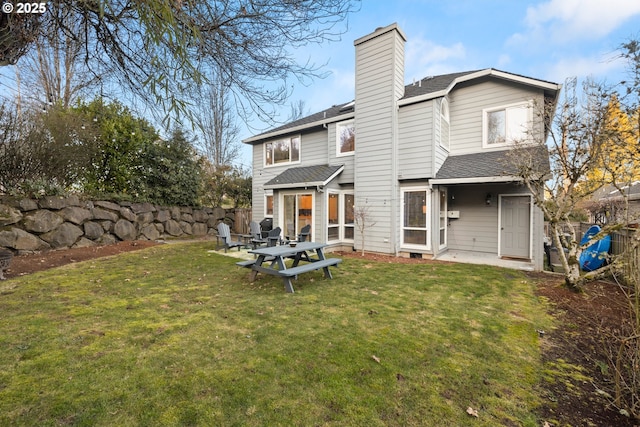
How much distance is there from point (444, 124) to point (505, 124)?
1.82m

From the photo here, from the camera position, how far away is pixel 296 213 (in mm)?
11312

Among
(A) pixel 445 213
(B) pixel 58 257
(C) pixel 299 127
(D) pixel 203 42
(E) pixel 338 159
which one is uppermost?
(C) pixel 299 127

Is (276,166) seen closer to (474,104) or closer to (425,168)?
(425,168)

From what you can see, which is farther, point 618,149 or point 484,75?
point 484,75

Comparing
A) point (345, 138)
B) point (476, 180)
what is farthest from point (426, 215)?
point (345, 138)

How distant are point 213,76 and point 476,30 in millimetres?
9000

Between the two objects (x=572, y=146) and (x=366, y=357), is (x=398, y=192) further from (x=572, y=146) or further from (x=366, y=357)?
(x=366, y=357)

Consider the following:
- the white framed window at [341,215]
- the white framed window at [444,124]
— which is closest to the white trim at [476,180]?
the white framed window at [444,124]

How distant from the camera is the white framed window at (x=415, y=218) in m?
9.12

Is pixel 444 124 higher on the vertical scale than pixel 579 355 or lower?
higher

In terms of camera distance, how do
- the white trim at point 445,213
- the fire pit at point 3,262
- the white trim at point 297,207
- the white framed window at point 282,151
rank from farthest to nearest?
the white framed window at point 282,151
the white trim at point 297,207
the white trim at point 445,213
the fire pit at point 3,262

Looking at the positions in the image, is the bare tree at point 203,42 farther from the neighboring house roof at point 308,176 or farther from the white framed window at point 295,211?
the white framed window at point 295,211

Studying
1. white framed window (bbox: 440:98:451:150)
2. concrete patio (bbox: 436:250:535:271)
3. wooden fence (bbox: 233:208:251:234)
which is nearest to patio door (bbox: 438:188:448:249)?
concrete patio (bbox: 436:250:535:271)

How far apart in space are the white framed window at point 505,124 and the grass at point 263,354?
552 cm
